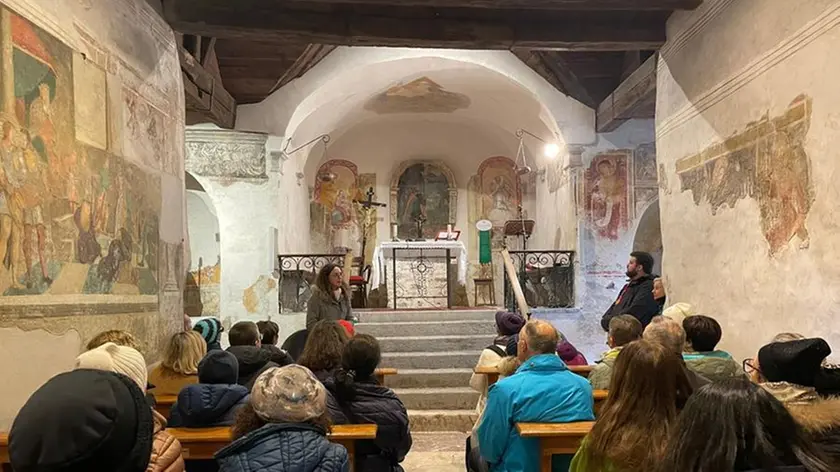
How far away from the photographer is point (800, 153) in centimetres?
405

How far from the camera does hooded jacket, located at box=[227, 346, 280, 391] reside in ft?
11.6

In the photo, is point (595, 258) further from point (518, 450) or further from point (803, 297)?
point (518, 450)

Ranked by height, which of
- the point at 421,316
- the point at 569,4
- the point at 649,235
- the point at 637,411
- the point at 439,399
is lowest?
the point at 439,399

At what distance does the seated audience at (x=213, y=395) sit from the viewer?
2.93 m

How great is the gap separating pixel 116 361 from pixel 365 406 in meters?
1.23

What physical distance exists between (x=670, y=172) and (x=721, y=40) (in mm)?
1453

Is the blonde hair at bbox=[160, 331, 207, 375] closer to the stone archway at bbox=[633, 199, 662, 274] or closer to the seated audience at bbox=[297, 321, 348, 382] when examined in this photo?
the seated audience at bbox=[297, 321, 348, 382]

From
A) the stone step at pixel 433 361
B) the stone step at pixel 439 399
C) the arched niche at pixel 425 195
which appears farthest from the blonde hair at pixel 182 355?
the arched niche at pixel 425 195

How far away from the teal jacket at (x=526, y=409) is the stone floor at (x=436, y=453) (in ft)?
7.93

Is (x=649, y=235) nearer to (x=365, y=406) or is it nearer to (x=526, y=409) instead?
(x=526, y=409)

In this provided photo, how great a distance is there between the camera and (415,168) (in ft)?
44.7

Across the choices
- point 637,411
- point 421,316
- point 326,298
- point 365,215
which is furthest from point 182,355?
point 365,215

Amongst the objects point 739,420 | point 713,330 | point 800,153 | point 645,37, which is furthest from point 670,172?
point 739,420

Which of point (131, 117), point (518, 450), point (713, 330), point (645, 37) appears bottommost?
point (518, 450)
